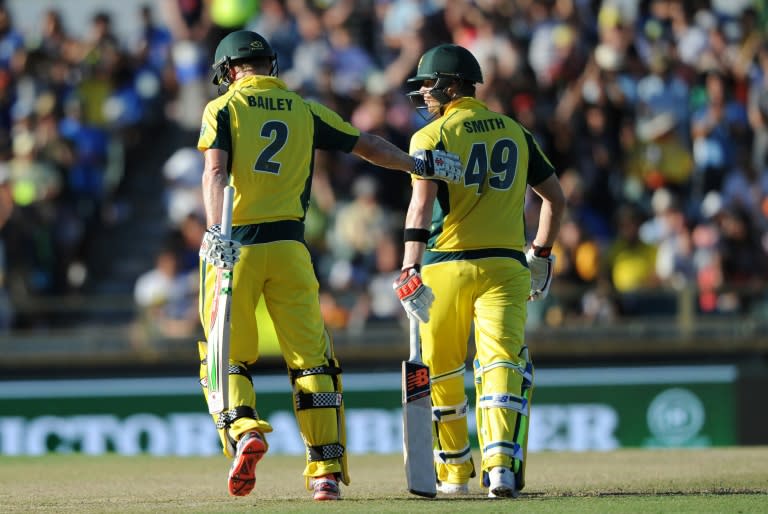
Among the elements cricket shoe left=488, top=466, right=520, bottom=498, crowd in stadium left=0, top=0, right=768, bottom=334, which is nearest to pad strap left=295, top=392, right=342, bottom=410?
cricket shoe left=488, top=466, right=520, bottom=498

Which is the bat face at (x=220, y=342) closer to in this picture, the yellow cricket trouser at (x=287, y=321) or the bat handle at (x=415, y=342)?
the yellow cricket trouser at (x=287, y=321)

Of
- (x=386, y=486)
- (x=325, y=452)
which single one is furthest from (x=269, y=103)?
(x=386, y=486)

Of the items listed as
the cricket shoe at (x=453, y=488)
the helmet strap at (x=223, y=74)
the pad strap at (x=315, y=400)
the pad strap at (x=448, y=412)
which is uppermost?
the helmet strap at (x=223, y=74)

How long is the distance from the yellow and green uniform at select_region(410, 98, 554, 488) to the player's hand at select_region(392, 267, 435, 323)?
325 mm

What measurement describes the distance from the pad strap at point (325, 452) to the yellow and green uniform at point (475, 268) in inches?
31.3

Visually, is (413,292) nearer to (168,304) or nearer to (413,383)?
(413,383)

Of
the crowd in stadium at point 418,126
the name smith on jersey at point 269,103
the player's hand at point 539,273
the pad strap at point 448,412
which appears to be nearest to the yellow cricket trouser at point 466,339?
the pad strap at point 448,412

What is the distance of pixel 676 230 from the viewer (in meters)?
16.8

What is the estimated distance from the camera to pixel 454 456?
952cm

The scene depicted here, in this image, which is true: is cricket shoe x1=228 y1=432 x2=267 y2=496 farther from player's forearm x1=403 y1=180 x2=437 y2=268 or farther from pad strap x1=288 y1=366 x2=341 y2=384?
player's forearm x1=403 y1=180 x2=437 y2=268

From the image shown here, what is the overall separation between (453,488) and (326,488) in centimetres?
95

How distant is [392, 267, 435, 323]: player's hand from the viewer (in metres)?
8.95

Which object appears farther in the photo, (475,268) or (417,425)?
(475,268)

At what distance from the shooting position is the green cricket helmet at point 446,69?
9516 mm
